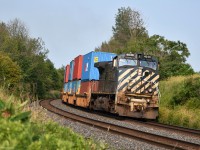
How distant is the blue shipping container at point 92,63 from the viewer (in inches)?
822

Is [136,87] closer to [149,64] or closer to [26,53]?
[149,64]

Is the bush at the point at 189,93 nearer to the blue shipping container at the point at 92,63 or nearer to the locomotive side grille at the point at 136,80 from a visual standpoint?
the locomotive side grille at the point at 136,80

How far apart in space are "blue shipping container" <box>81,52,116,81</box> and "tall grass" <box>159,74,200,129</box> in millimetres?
4077

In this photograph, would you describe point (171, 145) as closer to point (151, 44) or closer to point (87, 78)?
point (87, 78)

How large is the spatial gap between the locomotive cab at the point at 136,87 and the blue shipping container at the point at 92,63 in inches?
162

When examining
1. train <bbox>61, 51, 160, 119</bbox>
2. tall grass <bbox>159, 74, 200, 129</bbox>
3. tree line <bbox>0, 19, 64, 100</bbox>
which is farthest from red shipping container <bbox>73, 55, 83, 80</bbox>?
tree line <bbox>0, 19, 64, 100</bbox>

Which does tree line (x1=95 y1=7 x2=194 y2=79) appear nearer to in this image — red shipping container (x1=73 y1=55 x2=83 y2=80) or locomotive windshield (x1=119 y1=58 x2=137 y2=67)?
red shipping container (x1=73 y1=55 x2=83 y2=80)

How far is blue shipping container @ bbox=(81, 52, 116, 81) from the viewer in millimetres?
20891

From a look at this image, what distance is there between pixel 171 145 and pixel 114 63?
335 inches

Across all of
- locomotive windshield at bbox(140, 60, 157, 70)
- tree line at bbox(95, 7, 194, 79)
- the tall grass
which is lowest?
the tall grass

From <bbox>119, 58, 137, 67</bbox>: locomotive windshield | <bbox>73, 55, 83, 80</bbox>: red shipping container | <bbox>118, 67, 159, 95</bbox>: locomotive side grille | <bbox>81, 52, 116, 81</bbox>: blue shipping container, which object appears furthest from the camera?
<bbox>73, 55, 83, 80</bbox>: red shipping container

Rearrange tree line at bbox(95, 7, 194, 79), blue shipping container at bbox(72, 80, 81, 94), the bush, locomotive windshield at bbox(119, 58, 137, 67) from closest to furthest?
locomotive windshield at bbox(119, 58, 137, 67)
the bush
blue shipping container at bbox(72, 80, 81, 94)
tree line at bbox(95, 7, 194, 79)

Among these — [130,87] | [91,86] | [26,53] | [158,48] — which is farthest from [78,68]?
[26,53]

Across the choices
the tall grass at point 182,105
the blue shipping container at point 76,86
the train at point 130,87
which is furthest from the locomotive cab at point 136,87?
the blue shipping container at point 76,86
